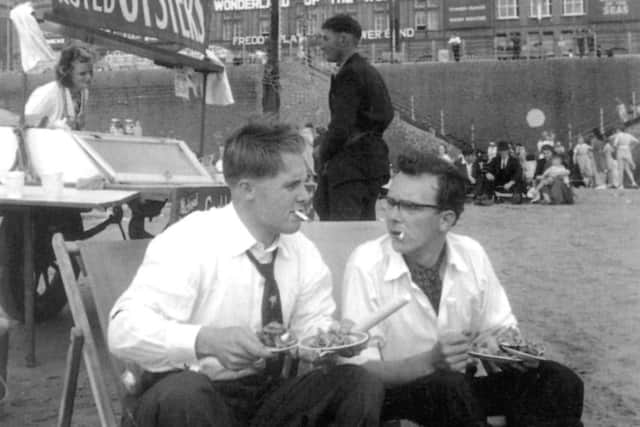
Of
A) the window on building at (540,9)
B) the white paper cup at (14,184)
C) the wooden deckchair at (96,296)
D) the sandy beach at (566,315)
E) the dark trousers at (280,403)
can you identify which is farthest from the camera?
the window on building at (540,9)

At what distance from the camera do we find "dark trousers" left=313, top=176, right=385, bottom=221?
4969 millimetres

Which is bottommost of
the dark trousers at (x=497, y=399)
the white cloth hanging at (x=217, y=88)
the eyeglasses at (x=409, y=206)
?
the dark trousers at (x=497, y=399)

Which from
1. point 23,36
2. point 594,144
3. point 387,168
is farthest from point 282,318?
point 594,144

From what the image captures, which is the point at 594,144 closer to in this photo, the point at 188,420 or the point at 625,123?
the point at 625,123

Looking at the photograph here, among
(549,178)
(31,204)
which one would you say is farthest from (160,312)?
(549,178)

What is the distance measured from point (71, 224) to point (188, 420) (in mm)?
3298

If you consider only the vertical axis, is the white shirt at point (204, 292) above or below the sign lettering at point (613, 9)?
below

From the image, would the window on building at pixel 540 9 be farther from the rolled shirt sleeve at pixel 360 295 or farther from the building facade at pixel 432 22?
the rolled shirt sleeve at pixel 360 295

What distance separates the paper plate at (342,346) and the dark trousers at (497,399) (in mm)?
272

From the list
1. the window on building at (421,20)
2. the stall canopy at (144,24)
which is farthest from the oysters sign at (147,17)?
the window on building at (421,20)

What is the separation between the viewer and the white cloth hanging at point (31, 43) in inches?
223

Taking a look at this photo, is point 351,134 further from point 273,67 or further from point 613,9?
point 613,9

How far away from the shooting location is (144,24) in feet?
18.7

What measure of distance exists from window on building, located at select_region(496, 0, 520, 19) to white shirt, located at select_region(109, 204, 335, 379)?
56.1 meters
